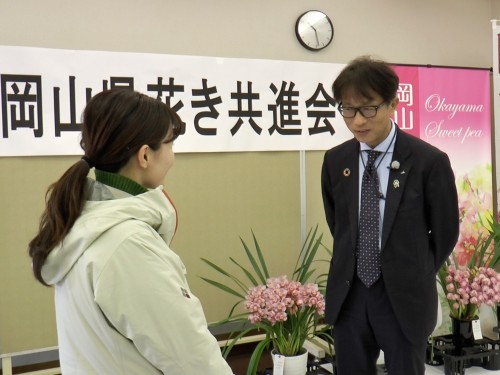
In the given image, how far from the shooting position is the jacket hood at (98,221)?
0.93 m

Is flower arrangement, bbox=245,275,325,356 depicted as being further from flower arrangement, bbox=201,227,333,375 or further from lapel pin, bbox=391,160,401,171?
lapel pin, bbox=391,160,401,171

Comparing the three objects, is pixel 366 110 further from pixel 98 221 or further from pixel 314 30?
pixel 314 30

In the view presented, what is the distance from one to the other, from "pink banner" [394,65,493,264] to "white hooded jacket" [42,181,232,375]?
278 centimetres

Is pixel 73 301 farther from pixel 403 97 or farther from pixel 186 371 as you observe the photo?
pixel 403 97

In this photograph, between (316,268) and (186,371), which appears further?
(316,268)

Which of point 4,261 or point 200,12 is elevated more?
point 200,12

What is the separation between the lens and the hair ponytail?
974 millimetres

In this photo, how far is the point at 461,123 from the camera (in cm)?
362

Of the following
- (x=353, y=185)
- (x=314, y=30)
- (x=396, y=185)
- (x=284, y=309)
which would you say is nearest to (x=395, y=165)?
(x=396, y=185)

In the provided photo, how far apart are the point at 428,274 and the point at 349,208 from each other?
0.35 m

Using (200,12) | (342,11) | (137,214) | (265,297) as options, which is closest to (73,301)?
(137,214)

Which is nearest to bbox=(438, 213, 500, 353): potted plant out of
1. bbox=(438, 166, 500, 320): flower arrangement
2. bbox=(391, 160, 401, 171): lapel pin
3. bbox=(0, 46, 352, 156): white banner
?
bbox=(438, 166, 500, 320): flower arrangement

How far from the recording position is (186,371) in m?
0.95

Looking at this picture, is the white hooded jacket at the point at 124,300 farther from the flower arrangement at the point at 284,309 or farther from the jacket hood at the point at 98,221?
the flower arrangement at the point at 284,309
